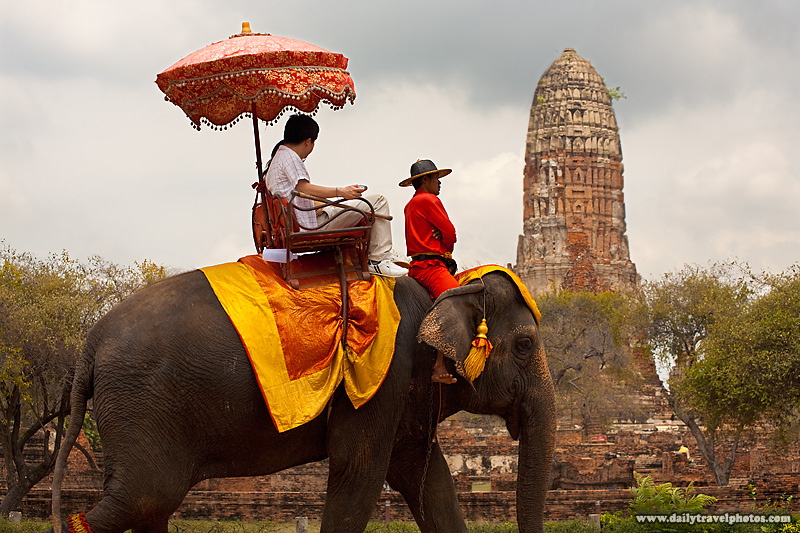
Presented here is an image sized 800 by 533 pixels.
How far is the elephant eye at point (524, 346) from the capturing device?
21.6ft

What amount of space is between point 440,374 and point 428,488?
988mm

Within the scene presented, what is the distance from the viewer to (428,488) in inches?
270

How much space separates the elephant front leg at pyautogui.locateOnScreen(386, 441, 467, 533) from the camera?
6.79 meters

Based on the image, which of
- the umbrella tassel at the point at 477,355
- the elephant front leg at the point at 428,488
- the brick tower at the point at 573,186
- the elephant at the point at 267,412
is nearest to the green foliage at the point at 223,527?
the elephant front leg at the point at 428,488

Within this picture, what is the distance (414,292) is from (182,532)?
728 cm

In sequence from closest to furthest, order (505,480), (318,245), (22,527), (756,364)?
(318,245) < (22,527) < (756,364) < (505,480)

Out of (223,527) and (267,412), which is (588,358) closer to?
(223,527)

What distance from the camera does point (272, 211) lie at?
6.50m

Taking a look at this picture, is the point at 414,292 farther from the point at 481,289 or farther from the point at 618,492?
the point at 618,492

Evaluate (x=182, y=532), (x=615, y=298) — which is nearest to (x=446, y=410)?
(x=182, y=532)

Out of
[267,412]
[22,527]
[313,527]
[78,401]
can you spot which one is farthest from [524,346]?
[313,527]

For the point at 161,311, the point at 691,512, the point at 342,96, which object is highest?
the point at 342,96

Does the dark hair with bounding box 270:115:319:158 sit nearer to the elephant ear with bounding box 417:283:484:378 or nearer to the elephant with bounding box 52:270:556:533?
the elephant with bounding box 52:270:556:533

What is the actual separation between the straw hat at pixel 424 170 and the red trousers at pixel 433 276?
1.76 feet
